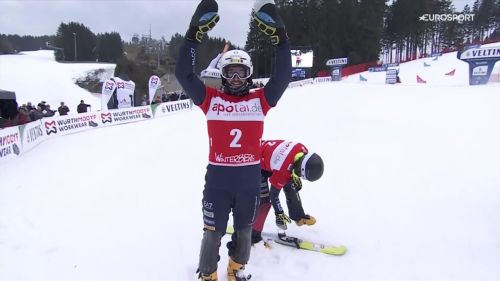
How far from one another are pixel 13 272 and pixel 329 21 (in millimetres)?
60976

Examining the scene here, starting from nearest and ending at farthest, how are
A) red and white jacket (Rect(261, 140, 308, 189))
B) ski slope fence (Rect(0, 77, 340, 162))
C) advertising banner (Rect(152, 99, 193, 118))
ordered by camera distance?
red and white jacket (Rect(261, 140, 308, 189)), ski slope fence (Rect(0, 77, 340, 162)), advertising banner (Rect(152, 99, 193, 118))

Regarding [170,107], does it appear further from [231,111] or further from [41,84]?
[41,84]

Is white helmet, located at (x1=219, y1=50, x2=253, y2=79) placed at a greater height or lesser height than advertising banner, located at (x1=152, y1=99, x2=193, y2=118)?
greater

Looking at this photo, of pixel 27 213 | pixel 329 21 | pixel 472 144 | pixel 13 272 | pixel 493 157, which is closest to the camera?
pixel 13 272

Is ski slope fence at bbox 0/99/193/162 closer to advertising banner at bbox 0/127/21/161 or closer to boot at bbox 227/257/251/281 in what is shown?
advertising banner at bbox 0/127/21/161

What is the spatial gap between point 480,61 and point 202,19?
25693 millimetres

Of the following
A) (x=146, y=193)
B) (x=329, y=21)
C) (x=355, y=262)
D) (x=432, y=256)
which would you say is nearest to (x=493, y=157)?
(x=432, y=256)

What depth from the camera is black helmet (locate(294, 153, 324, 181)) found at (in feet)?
13.7

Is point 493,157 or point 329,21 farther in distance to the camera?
point 329,21

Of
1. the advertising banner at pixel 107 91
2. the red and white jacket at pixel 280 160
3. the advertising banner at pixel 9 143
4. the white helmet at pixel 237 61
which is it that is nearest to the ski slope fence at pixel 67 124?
the advertising banner at pixel 9 143

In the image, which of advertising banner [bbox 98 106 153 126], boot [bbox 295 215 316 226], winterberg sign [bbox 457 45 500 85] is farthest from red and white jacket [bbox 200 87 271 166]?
winterberg sign [bbox 457 45 500 85]

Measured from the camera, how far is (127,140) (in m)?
12.9

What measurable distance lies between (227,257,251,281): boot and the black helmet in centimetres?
126

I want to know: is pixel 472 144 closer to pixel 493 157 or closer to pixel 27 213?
pixel 493 157
